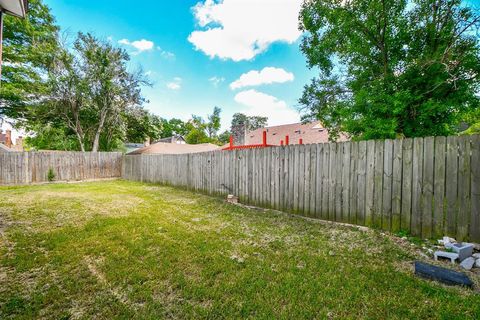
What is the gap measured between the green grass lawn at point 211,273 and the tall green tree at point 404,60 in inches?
144

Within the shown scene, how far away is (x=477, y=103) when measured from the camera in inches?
205

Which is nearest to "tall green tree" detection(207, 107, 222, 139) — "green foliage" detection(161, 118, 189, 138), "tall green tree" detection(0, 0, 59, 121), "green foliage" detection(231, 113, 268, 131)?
"green foliage" detection(161, 118, 189, 138)

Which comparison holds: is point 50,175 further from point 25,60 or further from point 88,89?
point 25,60

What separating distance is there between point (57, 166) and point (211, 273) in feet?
41.1

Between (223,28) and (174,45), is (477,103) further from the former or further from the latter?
(174,45)

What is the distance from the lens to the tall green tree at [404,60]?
5188 millimetres

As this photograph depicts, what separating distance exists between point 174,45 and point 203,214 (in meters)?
11.7

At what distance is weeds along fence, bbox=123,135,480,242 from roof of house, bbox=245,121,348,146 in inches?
496

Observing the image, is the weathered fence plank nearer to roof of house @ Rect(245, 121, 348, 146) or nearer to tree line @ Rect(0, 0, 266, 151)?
roof of house @ Rect(245, 121, 348, 146)

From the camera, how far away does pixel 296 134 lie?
20.8 metres

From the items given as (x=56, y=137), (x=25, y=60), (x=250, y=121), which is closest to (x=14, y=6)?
(x=25, y=60)

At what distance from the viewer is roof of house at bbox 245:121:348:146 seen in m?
18.2

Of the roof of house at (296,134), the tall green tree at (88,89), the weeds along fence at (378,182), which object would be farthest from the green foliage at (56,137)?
the roof of house at (296,134)

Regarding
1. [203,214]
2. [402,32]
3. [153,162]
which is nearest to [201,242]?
[203,214]
